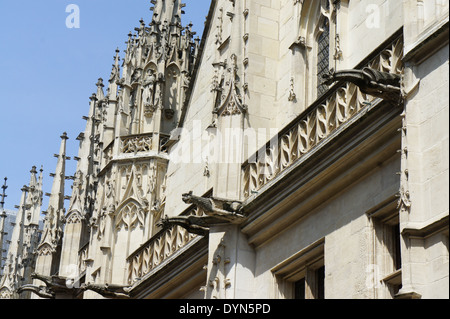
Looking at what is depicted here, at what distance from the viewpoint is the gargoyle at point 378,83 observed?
48.0 ft

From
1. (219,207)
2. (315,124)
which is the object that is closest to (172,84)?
(219,207)

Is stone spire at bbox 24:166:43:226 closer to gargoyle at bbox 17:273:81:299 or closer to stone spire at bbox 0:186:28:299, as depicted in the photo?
stone spire at bbox 0:186:28:299

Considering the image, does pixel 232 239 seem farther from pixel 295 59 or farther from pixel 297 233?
pixel 295 59

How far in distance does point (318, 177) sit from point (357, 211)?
1.07 m

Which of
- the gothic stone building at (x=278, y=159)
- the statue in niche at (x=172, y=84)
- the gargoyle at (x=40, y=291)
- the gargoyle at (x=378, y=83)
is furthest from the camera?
the gargoyle at (x=40, y=291)

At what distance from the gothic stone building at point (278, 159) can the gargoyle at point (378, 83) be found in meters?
0.02

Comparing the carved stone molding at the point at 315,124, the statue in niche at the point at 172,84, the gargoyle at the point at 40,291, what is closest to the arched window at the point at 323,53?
the carved stone molding at the point at 315,124

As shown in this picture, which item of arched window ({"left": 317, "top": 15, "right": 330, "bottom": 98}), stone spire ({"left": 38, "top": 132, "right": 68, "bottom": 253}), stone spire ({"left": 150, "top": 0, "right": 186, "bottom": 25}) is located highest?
stone spire ({"left": 150, "top": 0, "right": 186, "bottom": 25})

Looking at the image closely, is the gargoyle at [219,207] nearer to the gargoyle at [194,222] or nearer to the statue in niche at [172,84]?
the gargoyle at [194,222]

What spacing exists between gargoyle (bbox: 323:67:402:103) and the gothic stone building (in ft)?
0.07

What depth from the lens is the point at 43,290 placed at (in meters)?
31.0

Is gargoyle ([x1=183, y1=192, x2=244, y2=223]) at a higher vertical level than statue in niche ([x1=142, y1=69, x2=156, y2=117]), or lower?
lower

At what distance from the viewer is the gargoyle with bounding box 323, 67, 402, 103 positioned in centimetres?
1463

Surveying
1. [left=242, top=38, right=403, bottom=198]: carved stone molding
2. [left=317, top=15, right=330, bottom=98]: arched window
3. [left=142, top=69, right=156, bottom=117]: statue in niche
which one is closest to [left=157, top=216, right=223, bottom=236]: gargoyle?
[left=242, top=38, right=403, bottom=198]: carved stone molding
